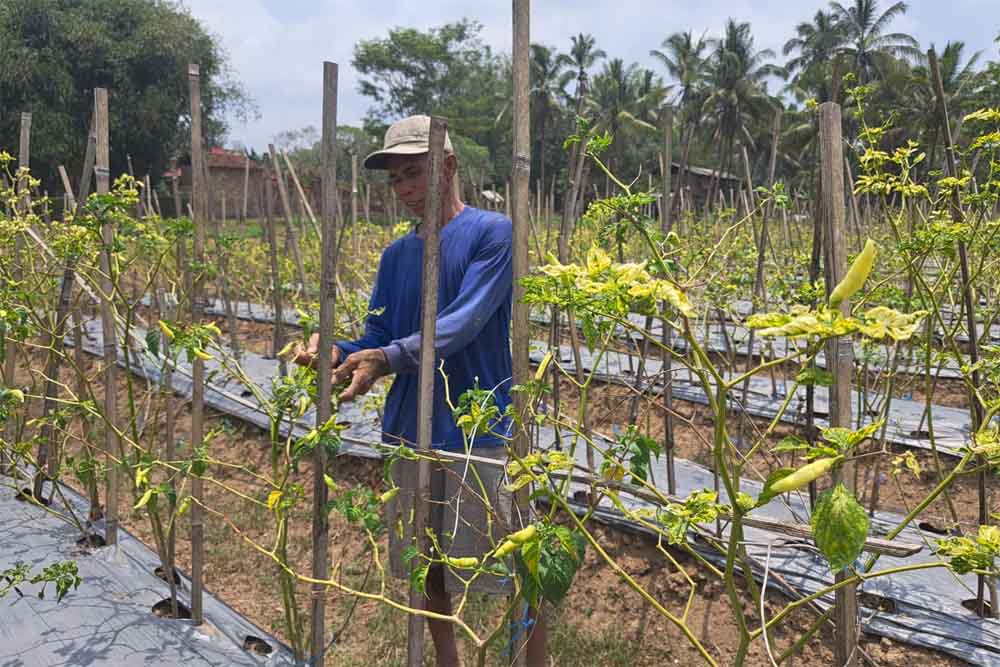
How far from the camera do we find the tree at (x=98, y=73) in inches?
648

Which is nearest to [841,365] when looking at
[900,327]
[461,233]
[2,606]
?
[900,327]

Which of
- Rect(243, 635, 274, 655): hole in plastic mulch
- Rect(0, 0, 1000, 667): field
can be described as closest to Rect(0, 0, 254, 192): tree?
Rect(0, 0, 1000, 667): field

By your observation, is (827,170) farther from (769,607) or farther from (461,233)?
(769,607)

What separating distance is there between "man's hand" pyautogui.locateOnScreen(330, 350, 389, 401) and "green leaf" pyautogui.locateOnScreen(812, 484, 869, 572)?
1.04 metres

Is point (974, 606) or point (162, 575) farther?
point (162, 575)

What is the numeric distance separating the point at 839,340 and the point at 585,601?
1.76m

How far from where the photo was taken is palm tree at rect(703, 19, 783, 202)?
105 ft

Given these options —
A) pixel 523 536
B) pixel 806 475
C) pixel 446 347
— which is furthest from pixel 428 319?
pixel 806 475

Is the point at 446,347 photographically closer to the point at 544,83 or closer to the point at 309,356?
the point at 309,356

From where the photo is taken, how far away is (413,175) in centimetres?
184

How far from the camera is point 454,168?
185 cm

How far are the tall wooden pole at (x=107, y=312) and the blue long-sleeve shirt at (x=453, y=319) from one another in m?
0.92

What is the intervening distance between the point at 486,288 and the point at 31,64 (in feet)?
61.6

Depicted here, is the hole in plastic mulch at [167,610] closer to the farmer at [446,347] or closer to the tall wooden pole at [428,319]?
the farmer at [446,347]
